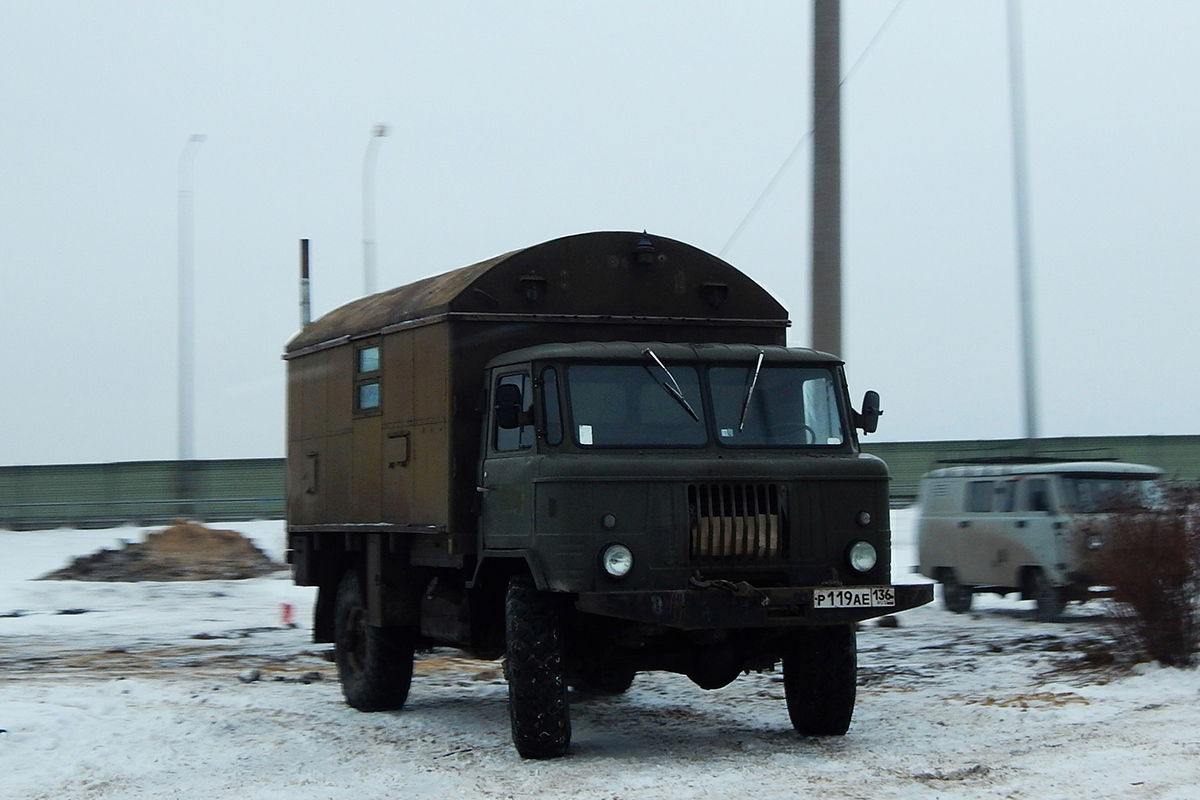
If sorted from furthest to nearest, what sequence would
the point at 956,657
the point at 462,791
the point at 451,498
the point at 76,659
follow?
the point at 76,659
the point at 956,657
the point at 451,498
the point at 462,791

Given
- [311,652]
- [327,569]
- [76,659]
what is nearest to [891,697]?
[327,569]

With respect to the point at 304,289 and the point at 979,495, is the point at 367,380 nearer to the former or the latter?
the point at 979,495

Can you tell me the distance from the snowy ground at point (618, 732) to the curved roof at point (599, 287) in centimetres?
308

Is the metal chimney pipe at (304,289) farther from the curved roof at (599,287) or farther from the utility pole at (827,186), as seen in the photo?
the curved roof at (599,287)

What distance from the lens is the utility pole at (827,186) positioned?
20453 millimetres

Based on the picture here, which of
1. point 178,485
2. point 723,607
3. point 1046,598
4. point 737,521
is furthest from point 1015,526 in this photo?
point 178,485

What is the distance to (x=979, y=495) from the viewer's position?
21.2 meters

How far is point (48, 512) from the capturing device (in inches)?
1485

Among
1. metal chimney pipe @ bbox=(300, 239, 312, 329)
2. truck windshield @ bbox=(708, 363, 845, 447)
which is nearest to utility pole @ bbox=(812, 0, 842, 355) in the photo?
truck windshield @ bbox=(708, 363, 845, 447)

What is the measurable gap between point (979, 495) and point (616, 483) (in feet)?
39.5

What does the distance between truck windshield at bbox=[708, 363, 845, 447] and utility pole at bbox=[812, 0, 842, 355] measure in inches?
352

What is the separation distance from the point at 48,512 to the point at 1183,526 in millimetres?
29975

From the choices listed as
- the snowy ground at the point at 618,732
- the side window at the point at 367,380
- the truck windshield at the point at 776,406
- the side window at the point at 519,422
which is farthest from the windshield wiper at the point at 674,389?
the side window at the point at 367,380

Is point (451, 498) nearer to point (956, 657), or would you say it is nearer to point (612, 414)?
point (612, 414)
